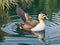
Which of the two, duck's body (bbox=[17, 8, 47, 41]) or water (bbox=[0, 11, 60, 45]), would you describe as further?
duck's body (bbox=[17, 8, 47, 41])

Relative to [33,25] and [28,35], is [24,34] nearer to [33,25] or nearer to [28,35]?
[28,35]

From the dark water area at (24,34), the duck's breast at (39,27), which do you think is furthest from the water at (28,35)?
the duck's breast at (39,27)

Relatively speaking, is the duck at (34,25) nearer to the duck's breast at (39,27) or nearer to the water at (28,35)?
the duck's breast at (39,27)

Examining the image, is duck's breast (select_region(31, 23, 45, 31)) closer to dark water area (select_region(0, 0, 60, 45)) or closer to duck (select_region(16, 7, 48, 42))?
duck (select_region(16, 7, 48, 42))

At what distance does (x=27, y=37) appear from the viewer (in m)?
11.4

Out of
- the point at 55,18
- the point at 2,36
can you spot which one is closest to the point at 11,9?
the point at 55,18

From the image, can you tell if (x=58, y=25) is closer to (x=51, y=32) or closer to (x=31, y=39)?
(x=51, y=32)

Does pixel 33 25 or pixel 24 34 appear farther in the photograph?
pixel 33 25

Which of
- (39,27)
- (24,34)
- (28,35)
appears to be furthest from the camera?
(39,27)

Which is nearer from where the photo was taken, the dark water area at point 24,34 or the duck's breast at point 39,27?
the dark water area at point 24,34

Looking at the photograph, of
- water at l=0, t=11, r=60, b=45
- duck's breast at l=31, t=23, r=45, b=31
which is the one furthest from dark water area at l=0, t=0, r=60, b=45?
duck's breast at l=31, t=23, r=45, b=31

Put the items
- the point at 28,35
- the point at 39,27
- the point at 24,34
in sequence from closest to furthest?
the point at 28,35
the point at 24,34
the point at 39,27

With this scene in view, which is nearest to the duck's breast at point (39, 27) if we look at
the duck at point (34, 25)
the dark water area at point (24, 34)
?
the duck at point (34, 25)

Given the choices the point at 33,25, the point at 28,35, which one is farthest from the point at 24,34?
the point at 33,25
